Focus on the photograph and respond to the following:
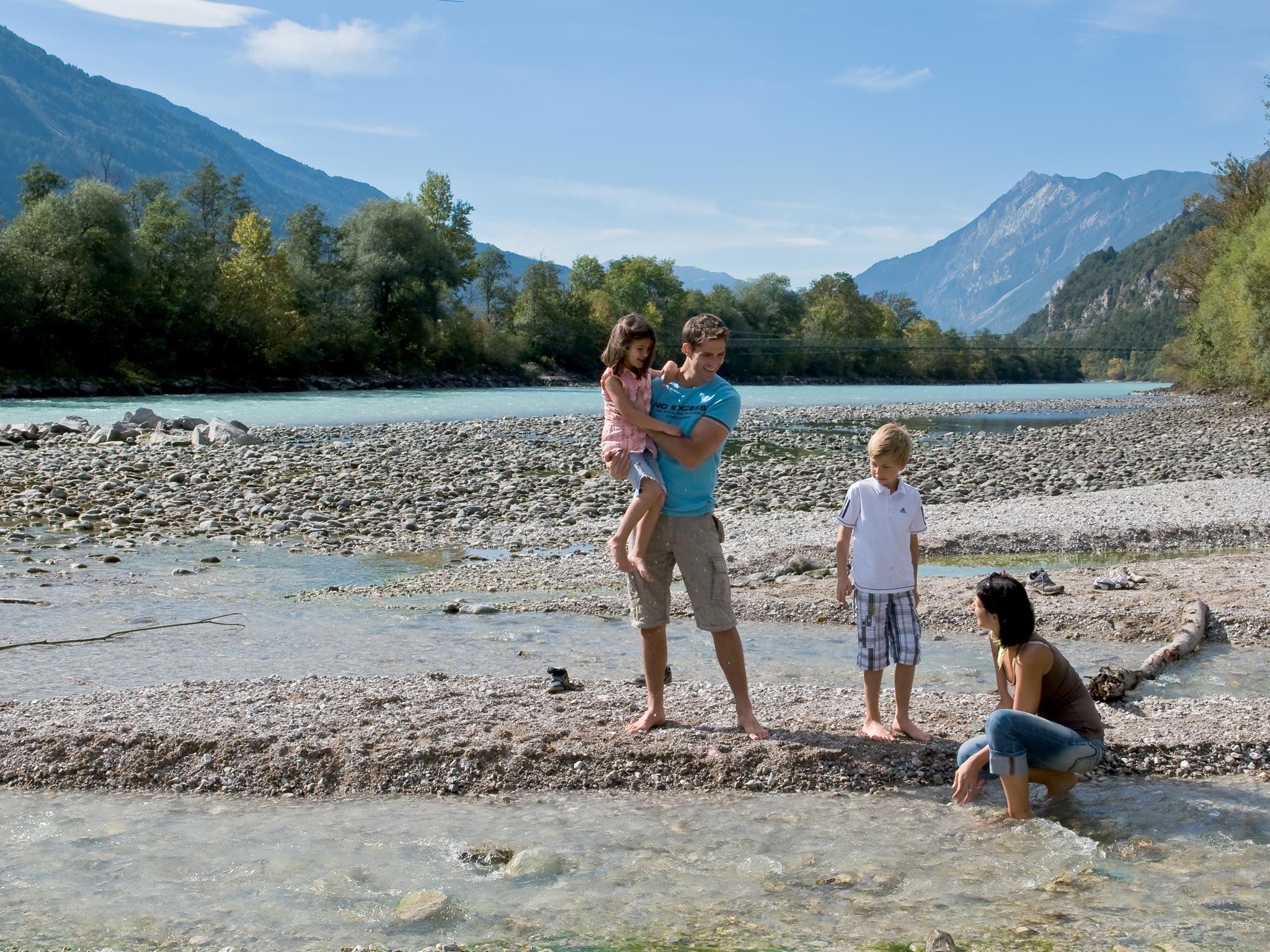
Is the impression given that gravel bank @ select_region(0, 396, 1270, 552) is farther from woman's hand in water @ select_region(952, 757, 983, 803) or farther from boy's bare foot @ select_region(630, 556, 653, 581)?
woman's hand in water @ select_region(952, 757, 983, 803)

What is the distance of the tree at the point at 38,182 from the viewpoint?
76.9 meters

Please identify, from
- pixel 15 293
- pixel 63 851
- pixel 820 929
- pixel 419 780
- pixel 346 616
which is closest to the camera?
pixel 820 929

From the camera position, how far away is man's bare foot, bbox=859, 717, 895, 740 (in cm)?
580

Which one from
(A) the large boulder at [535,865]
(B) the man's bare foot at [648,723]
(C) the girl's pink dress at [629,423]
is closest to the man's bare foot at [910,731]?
(B) the man's bare foot at [648,723]

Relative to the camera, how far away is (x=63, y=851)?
470 centimetres

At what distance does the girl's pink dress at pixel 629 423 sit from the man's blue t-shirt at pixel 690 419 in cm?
8

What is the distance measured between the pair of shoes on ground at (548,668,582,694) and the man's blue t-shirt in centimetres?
202

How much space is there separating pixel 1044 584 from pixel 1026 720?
6034 millimetres

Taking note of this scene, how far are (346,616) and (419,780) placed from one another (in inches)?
190

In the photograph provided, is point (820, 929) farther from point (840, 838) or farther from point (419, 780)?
point (419, 780)

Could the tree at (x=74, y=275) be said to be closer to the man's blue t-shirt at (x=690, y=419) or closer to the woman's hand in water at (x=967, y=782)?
the man's blue t-shirt at (x=690, y=419)

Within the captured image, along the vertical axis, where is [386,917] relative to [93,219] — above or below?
below

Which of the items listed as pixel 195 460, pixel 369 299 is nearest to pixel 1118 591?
pixel 195 460

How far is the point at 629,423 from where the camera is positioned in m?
5.44
